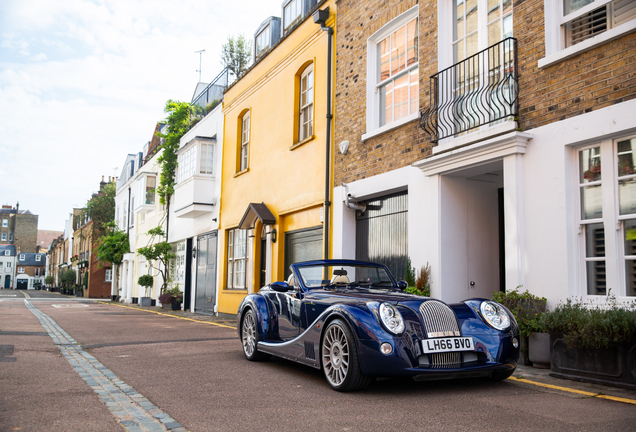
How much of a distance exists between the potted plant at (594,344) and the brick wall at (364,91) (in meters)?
4.30

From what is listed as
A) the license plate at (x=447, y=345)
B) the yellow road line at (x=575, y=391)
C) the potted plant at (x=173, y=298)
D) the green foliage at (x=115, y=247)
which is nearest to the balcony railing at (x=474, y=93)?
the yellow road line at (x=575, y=391)

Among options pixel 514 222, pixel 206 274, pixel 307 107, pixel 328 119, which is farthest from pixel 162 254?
pixel 514 222

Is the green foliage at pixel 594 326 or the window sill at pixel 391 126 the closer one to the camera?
the green foliage at pixel 594 326

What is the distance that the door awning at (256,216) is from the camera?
48.6 feet

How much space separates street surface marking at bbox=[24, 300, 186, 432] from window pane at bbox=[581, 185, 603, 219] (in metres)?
5.42

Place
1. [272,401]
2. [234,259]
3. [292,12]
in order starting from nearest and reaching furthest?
[272,401] → [292,12] → [234,259]

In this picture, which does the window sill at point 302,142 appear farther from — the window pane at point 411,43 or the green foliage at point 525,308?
the green foliage at point 525,308

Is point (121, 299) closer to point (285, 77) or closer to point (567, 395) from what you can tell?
point (285, 77)

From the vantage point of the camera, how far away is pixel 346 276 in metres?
7.06

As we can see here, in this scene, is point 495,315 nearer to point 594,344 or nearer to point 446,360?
point 446,360

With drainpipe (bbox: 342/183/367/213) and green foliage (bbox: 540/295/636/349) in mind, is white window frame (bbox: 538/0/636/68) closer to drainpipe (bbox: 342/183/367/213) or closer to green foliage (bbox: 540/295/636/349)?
green foliage (bbox: 540/295/636/349)

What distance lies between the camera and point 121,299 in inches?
1362

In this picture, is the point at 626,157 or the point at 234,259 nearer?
the point at 626,157

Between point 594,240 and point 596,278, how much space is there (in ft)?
1.51
